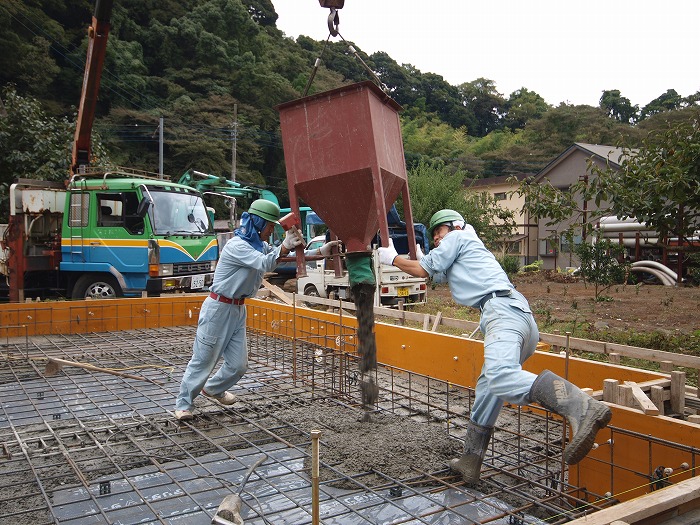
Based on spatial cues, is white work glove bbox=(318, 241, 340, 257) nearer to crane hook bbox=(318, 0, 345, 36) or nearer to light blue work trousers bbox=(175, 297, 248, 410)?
light blue work trousers bbox=(175, 297, 248, 410)

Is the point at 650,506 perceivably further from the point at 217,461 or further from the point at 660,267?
the point at 660,267

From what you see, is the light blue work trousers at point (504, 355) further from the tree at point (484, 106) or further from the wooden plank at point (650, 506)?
the tree at point (484, 106)

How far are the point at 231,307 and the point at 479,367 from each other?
77.8 inches

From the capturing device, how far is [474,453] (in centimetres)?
308

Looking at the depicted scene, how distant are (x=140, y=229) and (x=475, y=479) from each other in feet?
23.9

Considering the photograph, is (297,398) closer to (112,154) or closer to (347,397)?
(347,397)

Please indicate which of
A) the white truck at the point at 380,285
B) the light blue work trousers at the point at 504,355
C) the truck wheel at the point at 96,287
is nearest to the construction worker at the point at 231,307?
the light blue work trousers at the point at 504,355

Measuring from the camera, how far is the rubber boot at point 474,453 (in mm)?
3072

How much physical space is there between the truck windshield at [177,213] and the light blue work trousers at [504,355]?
23.0 ft

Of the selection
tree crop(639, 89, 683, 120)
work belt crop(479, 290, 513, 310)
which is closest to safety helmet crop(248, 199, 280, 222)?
work belt crop(479, 290, 513, 310)

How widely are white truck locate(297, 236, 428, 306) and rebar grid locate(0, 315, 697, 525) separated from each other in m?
5.36

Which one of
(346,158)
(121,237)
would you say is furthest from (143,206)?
(346,158)

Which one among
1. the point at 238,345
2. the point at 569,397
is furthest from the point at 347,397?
the point at 569,397

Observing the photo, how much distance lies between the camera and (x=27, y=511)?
271 centimetres
